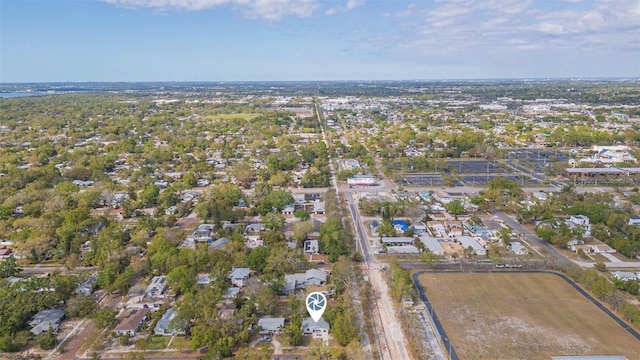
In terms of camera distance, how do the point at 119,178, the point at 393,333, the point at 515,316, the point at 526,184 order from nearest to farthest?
the point at 393,333, the point at 515,316, the point at 526,184, the point at 119,178

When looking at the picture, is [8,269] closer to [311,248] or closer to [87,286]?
[87,286]

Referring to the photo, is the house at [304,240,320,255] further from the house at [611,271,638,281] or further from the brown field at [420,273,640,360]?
the house at [611,271,638,281]

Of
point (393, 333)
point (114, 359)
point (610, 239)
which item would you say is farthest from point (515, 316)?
point (114, 359)

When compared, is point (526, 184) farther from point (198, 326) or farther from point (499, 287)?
point (198, 326)

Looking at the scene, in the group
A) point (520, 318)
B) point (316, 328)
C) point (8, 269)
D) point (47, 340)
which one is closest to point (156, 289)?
point (47, 340)

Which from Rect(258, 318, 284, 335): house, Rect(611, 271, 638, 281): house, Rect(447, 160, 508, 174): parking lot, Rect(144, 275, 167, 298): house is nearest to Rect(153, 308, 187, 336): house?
Rect(144, 275, 167, 298): house

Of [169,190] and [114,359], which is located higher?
[169,190]
